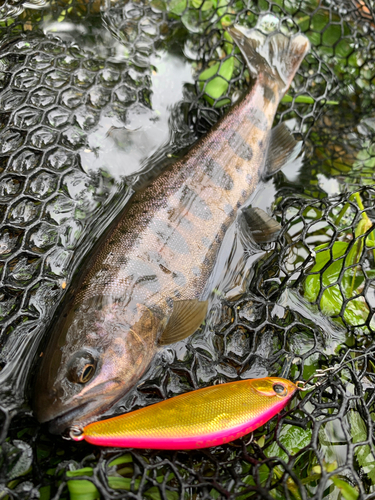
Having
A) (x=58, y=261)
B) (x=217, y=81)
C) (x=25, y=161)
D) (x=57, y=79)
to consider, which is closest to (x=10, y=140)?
(x=25, y=161)

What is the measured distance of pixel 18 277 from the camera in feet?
9.02

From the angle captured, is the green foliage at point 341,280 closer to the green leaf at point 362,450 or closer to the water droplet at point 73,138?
the green leaf at point 362,450

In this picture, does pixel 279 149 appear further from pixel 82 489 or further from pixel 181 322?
pixel 82 489

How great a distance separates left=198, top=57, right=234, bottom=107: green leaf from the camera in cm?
376

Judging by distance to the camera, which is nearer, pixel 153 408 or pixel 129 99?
pixel 153 408

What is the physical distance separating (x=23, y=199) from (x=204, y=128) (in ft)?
6.12

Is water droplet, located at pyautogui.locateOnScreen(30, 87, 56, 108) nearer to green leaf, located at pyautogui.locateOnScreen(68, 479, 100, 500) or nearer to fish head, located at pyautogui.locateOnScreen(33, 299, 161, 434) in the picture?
fish head, located at pyautogui.locateOnScreen(33, 299, 161, 434)

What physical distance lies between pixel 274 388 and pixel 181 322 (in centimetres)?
77

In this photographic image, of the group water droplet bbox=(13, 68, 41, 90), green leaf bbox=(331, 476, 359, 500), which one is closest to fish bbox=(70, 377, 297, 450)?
green leaf bbox=(331, 476, 359, 500)

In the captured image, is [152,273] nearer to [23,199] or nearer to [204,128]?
[23,199]

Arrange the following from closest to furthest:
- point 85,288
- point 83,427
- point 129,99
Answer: point 83,427
point 85,288
point 129,99

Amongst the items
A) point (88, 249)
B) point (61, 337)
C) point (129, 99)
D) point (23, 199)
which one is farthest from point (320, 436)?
point (129, 99)

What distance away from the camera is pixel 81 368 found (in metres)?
2.29

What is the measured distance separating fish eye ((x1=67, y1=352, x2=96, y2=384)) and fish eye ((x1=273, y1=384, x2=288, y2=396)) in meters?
1.14
